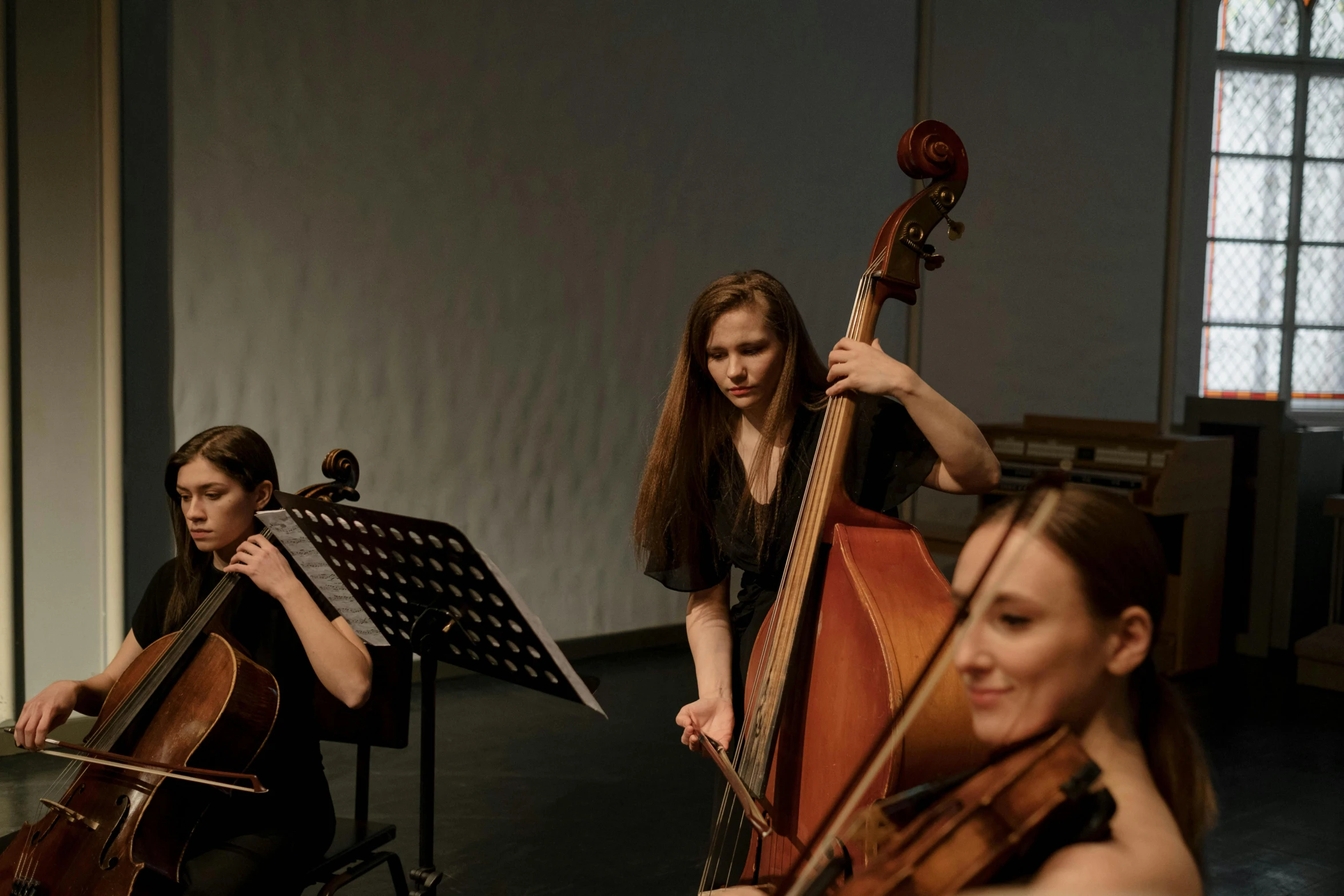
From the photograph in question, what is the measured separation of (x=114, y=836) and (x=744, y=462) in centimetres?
108

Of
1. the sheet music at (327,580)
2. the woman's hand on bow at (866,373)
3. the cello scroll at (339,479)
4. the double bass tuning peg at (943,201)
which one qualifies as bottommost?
the sheet music at (327,580)

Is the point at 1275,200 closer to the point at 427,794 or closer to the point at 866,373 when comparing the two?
the point at 866,373

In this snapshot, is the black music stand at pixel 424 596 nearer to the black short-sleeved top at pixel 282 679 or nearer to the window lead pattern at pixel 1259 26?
the black short-sleeved top at pixel 282 679

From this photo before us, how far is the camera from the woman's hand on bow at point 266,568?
6.23 ft

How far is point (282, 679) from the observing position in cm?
199

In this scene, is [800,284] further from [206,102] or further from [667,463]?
[667,463]

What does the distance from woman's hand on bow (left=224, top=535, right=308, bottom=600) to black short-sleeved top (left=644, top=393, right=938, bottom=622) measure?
1.89 ft

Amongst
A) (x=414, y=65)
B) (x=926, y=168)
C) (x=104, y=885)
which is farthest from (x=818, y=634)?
(x=414, y=65)

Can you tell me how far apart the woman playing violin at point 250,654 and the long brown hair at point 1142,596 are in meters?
1.31

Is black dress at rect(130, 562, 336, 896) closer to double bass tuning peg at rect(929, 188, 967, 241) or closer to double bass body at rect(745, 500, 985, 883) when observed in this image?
double bass body at rect(745, 500, 985, 883)

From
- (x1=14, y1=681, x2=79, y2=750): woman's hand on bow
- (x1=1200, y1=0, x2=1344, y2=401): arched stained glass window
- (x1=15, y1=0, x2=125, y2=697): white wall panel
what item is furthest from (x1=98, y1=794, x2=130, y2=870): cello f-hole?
(x1=1200, y1=0, x2=1344, y2=401): arched stained glass window

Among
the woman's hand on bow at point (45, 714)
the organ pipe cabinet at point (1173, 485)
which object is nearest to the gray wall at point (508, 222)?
the organ pipe cabinet at point (1173, 485)

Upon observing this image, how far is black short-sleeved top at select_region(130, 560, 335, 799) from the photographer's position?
6.39ft

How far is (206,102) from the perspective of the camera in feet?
12.8
